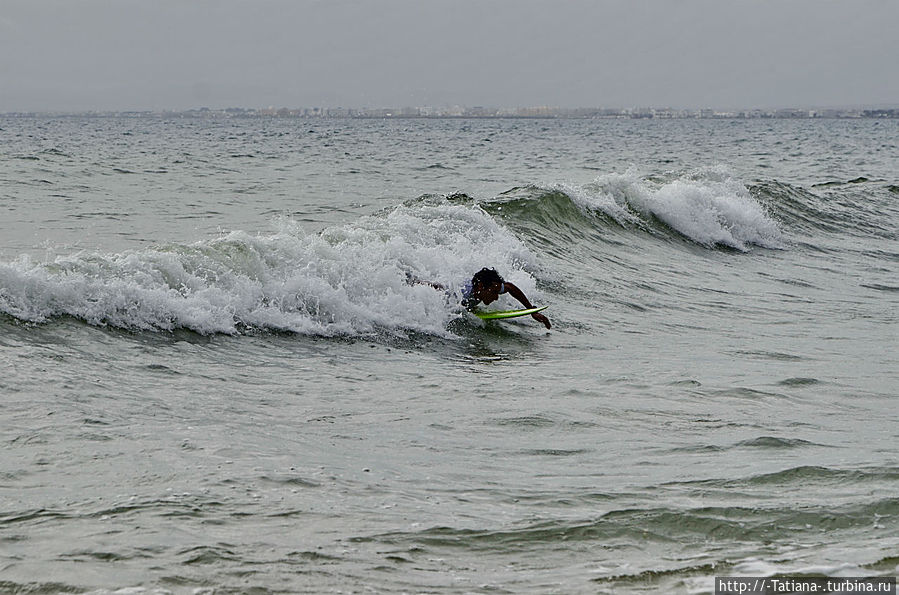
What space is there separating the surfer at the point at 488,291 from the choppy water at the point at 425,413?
268 millimetres

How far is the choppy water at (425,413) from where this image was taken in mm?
4262

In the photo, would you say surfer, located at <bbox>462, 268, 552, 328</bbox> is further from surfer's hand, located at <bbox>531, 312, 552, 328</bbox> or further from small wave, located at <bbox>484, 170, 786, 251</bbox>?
small wave, located at <bbox>484, 170, 786, 251</bbox>

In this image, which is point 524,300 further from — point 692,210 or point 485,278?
point 692,210

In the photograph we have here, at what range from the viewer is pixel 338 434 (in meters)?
6.28

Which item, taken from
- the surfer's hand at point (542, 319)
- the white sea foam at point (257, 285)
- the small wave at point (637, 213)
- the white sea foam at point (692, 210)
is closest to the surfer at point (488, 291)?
the surfer's hand at point (542, 319)

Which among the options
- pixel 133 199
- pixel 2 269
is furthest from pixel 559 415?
pixel 133 199

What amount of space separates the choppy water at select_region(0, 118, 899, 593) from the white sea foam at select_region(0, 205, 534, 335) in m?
0.03

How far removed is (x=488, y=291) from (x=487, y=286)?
6 centimetres

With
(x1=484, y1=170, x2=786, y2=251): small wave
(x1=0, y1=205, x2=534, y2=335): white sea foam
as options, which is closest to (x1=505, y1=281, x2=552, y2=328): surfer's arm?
(x1=0, y1=205, x2=534, y2=335): white sea foam

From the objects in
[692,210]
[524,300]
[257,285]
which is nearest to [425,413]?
[257,285]

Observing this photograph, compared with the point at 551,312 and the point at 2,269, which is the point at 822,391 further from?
the point at 2,269

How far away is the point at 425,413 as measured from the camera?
6953 millimetres

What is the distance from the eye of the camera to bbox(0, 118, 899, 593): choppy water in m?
4.26

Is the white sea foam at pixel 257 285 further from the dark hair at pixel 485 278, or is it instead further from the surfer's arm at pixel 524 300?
the surfer's arm at pixel 524 300
